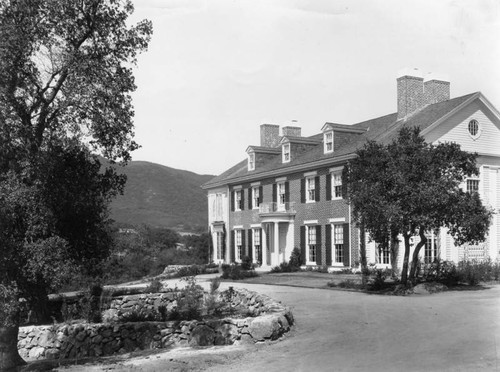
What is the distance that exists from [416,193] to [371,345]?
7.49 metres

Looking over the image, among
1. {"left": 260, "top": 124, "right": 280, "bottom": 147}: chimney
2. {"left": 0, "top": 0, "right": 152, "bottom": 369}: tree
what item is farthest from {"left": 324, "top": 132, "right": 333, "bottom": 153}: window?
{"left": 0, "top": 0, "right": 152, "bottom": 369}: tree

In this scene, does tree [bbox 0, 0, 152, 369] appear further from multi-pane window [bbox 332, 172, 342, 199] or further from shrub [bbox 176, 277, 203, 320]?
multi-pane window [bbox 332, 172, 342, 199]

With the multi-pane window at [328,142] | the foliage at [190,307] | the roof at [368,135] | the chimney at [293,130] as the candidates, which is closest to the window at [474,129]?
the roof at [368,135]

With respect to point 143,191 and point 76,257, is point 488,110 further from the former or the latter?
point 143,191

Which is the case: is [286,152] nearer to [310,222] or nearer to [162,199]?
[310,222]

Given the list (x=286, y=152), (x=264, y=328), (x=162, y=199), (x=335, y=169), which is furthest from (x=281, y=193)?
(x=162, y=199)

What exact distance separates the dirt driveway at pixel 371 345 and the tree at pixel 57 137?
7.06 ft

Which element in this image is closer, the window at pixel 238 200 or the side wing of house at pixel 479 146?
the side wing of house at pixel 479 146

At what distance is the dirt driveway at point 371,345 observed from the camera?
30.5 feet

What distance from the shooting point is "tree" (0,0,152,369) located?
1052 cm

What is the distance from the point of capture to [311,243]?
105 feet

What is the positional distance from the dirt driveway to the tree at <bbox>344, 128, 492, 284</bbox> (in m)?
2.88

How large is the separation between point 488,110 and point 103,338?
853 inches

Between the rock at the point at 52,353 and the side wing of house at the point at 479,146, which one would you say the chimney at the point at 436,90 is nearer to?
the side wing of house at the point at 479,146
